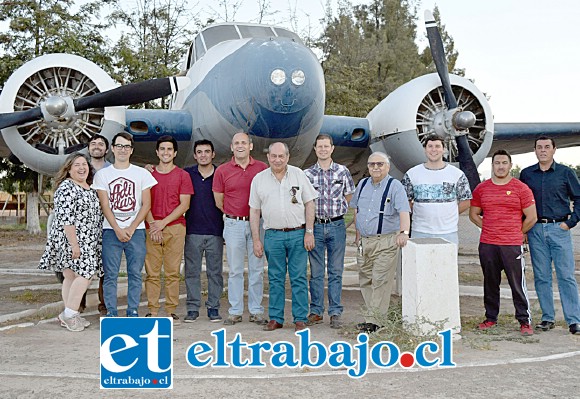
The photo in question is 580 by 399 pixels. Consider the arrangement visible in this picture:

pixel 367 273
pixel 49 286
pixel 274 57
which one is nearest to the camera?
pixel 367 273

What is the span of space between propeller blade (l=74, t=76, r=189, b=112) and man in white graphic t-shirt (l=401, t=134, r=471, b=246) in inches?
166

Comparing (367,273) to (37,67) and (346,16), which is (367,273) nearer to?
(37,67)

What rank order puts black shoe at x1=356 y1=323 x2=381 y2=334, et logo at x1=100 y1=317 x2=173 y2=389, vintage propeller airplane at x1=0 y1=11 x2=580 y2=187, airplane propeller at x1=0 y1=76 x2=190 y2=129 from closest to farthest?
1. et logo at x1=100 y1=317 x2=173 y2=389
2. black shoe at x1=356 y1=323 x2=381 y2=334
3. vintage propeller airplane at x1=0 y1=11 x2=580 y2=187
4. airplane propeller at x1=0 y1=76 x2=190 y2=129

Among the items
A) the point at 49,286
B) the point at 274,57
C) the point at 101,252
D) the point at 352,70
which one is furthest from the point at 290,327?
the point at 352,70

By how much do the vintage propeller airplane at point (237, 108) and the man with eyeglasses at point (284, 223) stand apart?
4.17 feet

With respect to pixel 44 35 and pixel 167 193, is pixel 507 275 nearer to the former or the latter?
pixel 167 193

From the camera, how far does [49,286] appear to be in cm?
939

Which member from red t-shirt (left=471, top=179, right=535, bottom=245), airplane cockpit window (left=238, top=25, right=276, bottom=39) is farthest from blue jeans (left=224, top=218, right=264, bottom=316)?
airplane cockpit window (left=238, top=25, right=276, bottom=39)

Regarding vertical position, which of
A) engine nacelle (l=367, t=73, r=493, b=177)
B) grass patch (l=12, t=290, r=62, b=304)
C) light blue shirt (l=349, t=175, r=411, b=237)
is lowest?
grass patch (l=12, t=290, r=62, b=304)

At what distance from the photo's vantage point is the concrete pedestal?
539cm

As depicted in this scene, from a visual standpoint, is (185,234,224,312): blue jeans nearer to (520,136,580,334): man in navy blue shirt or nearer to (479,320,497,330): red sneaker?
(479,320,497,330): red sneaker

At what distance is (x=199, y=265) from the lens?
6.48 m

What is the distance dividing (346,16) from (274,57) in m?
32.9

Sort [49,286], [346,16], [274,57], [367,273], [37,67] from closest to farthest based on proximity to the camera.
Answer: [367,273] → [274,57] → [37,67] → [49,286] → [346,16]
